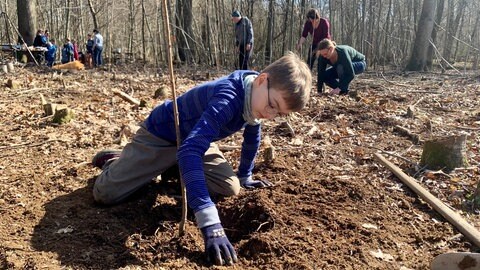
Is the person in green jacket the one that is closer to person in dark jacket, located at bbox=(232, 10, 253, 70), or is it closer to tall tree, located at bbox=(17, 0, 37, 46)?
person in dark jacket, located at bbox=(232, 10, 253, 70)

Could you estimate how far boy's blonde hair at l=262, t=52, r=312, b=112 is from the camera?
7.02 feet

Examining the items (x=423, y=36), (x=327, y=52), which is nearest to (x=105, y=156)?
(x=327, y=52)

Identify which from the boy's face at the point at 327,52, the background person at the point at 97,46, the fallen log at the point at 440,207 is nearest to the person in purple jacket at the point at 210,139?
the fallen log at the point at 440,207

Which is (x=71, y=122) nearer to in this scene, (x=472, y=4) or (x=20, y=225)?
(x=20, y=225)

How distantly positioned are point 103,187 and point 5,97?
4.53 metres

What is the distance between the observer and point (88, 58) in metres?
15.7

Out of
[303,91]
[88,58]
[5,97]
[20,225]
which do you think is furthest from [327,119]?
[88,58]

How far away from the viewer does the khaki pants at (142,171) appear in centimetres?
280

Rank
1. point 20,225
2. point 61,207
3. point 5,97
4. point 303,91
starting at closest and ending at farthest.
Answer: point 303,91 < point 20,225 < point 61,207 < point 5,97

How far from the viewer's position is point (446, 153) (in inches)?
135

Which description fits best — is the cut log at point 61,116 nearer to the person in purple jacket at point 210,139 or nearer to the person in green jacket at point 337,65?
the person in purple jacket at point 210,139

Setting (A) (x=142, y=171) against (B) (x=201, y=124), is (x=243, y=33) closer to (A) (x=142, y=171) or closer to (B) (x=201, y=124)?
(A) (x=142, y=171)

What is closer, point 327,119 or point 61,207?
point 61,207

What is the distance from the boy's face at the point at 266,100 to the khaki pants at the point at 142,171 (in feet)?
2.70
